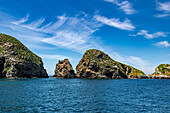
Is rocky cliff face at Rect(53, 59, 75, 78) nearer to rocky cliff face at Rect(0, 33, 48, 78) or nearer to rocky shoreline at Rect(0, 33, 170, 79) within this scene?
rocky shoreline at Rect(0, 33, 170, 79)

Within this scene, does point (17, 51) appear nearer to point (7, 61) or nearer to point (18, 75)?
point (7, 61)

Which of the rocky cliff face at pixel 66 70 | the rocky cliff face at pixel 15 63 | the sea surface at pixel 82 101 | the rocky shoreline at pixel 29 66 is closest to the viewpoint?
the sea surface at pixel 82 101

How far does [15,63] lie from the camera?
506ft

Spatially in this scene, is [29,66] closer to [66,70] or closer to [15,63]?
[15,63]

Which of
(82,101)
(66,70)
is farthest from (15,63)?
(82,101)

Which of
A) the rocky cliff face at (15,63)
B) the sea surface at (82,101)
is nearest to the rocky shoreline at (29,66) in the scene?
the rocky cliff face at (15,63)

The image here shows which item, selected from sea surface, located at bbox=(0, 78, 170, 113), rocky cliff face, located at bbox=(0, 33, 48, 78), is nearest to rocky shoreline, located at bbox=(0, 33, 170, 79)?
rocky cliff face, located at bbox=(0, 33, 48, 78)

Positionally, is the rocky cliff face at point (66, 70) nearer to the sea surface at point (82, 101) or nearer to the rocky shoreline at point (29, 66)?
the rocky shoreline at point (29, 66)

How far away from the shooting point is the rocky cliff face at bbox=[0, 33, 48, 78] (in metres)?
150

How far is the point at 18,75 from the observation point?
6073 inches

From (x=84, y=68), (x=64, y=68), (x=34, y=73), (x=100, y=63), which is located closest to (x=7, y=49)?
(x=34, y=73)

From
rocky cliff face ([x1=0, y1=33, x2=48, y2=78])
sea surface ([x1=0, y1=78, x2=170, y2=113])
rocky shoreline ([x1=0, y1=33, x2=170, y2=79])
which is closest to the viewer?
sea surface ([x1=0, y1=78, x2=170, y2=113])

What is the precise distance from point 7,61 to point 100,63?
118 meters

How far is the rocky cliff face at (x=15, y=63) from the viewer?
150m
